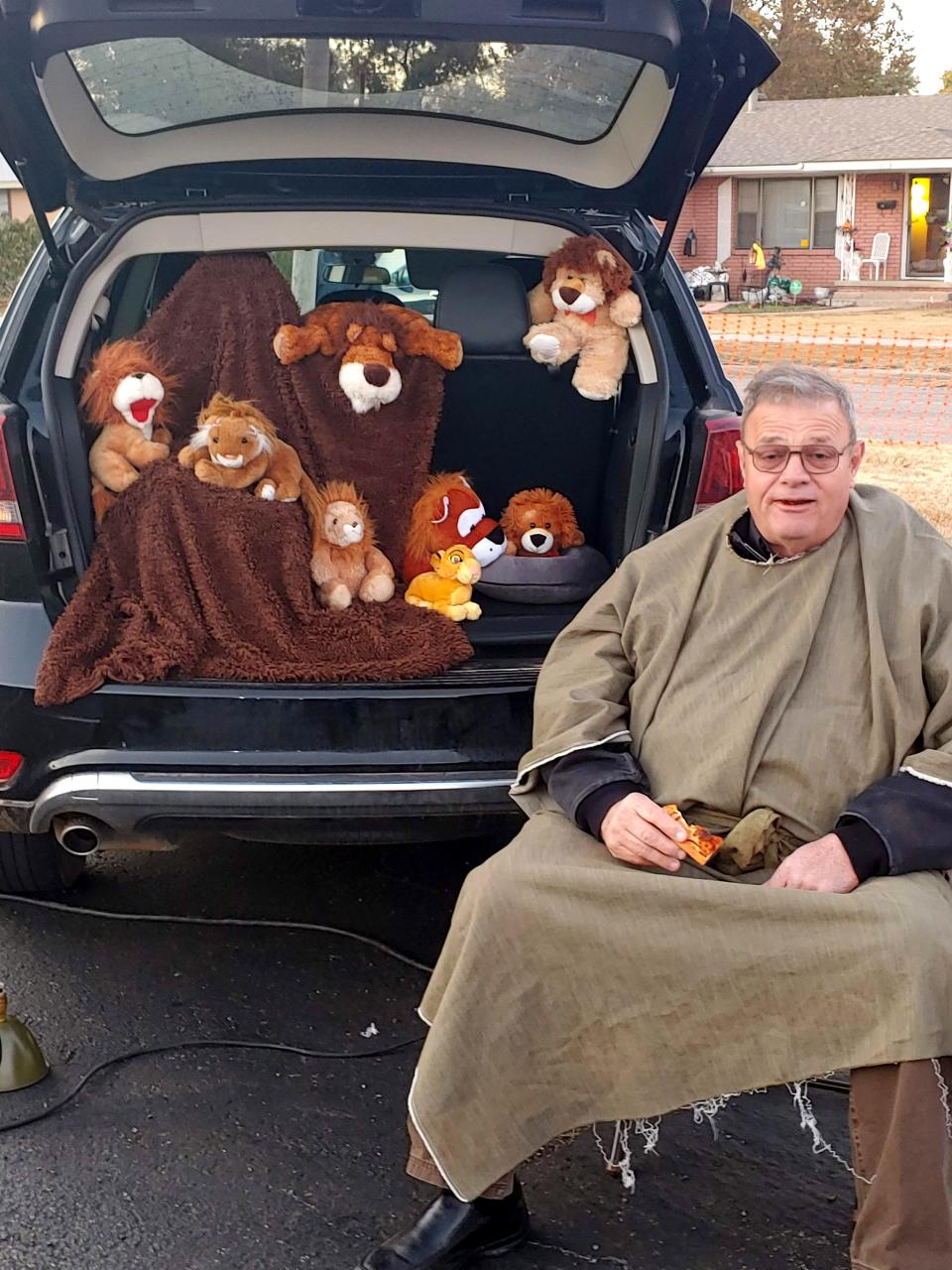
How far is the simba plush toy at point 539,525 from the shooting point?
3941 mm

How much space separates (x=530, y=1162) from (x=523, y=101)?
2.39m

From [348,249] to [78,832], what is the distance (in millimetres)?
1621

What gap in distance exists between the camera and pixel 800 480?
253 cm

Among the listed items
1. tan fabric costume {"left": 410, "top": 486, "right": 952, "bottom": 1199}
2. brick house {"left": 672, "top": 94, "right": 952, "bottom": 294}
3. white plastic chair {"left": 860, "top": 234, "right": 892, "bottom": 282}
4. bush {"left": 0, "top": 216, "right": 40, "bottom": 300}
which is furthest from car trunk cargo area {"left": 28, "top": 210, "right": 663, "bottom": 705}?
white plastic chair {"left": 860, "top": 234, "right": 892, "bottom": 282}

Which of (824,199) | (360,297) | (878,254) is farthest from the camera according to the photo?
(824,199)

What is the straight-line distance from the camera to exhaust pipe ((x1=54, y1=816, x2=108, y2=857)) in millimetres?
3008

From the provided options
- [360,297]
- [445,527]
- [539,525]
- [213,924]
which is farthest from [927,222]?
[213,924]

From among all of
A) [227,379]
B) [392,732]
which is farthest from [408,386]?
[392,732]

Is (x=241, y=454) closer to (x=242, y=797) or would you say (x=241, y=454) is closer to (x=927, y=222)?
(x=242, y=797)

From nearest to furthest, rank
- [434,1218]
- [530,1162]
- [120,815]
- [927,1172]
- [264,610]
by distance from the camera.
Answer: [927,1172], [434,1218], [530,1162], [120,815], [264,610]

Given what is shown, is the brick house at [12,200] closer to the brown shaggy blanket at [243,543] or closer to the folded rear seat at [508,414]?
the brown shaggy blanket at [243,543]

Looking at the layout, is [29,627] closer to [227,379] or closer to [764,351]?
[227,379]

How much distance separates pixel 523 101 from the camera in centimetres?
356

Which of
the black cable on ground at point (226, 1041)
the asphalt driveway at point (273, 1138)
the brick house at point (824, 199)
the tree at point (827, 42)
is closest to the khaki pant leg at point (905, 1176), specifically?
the black cable on ground at point (226, 1041)
